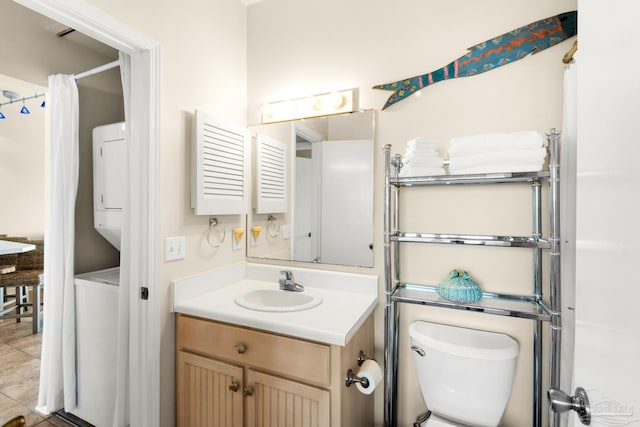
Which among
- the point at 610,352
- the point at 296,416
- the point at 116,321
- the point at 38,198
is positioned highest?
the point at 38,198

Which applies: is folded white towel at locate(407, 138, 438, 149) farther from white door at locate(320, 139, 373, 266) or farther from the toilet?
the toilet

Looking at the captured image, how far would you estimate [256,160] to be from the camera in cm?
199

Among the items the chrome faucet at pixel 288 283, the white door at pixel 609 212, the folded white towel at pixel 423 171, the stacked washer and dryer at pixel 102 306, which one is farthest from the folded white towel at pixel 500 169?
the stacked washer and dryer at pixel 102 306

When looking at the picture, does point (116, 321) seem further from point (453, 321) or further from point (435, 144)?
point (435, 144)

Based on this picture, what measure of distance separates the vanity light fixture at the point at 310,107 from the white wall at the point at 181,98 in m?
0.26

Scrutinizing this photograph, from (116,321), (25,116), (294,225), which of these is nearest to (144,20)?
(294,225)

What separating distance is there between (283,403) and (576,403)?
1.04 metres

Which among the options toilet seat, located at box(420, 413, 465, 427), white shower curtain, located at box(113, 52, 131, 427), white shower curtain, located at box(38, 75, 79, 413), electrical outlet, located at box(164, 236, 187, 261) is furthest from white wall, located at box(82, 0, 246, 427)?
toilet seat, located at box(420, 413, 465, 427)

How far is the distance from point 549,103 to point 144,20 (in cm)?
182

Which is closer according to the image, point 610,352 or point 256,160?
point 610,352

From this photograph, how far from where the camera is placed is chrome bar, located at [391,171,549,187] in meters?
1.20

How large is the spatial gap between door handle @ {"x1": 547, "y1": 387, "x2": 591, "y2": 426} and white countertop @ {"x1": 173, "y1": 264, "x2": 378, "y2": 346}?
0.70m

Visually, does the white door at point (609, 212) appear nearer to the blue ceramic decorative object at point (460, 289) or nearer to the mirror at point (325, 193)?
the blue ceramic decorative object at point (460, 289)

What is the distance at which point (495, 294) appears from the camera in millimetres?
1446
